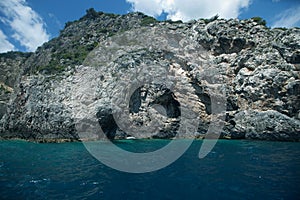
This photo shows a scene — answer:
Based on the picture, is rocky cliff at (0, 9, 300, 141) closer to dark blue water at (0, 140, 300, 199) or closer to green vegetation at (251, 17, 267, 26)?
green vegetation at (251, 17, 267, 26)

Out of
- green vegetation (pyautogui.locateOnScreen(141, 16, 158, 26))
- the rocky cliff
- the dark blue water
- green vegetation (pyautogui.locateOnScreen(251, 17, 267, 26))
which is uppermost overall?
green vegetation (pyautogui.locateOnScreen(141, 16, 158, 26))

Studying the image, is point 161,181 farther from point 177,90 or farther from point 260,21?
point 260,21

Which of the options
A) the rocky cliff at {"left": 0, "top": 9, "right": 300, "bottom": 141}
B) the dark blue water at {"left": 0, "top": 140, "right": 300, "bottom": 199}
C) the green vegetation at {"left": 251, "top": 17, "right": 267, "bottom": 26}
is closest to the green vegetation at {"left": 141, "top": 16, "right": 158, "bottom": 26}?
the rocky cliff at {"left": 0, "top": 9, "right": 300, "bottom": 141}

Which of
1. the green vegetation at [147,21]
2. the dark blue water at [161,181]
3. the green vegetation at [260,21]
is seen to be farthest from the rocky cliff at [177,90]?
the dark blue water at [161,181]

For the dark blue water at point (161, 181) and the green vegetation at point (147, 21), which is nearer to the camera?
the dark blue water at point (161, 181)

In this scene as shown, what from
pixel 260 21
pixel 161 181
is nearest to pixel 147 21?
pixel 260 21

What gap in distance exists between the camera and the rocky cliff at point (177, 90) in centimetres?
3181

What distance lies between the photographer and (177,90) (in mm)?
39875

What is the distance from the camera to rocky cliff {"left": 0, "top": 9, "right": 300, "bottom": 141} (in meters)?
31.8

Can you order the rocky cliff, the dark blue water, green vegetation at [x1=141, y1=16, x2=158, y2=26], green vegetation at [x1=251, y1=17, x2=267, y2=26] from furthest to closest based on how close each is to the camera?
green vegetation at [x1=141, y1=16, x2=158, y2=26], green vegetation at [x1=251, y1=17, x2=267, y2=26], the rocky cliff, the dark blue water

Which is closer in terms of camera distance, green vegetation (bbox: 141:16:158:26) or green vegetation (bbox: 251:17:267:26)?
green vegetation (bbox: 251:17:267:26)

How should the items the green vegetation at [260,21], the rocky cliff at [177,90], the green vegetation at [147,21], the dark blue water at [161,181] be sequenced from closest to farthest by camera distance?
the dark blue water at [161,181], the rocky cliff at [177,90], the green vegetation at [260,21], the green vegetation at [147,21]

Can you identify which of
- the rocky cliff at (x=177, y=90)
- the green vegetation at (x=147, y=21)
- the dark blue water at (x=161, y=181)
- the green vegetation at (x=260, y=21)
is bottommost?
the dark blue water at (x=161, y=181)

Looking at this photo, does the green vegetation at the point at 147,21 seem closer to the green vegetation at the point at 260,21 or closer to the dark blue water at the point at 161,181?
the green vegetation at the point at 260,21
